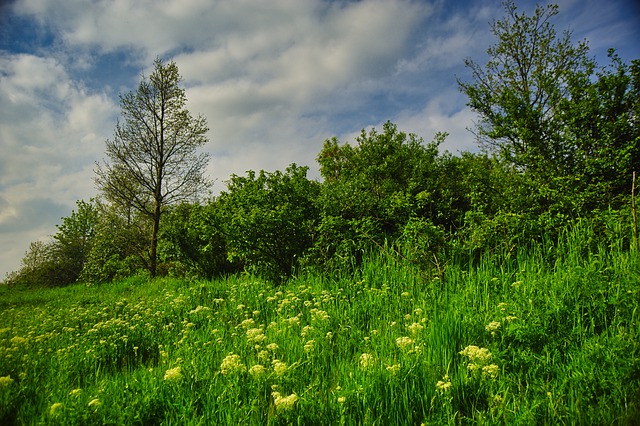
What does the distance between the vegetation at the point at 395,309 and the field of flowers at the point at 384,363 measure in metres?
0.02

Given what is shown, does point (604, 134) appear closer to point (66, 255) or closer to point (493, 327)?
point (493, 327)

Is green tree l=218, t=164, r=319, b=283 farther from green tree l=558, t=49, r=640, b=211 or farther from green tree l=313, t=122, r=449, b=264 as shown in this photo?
green tree l=558, t=49, r=640, b=211

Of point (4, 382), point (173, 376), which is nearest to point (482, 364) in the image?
point (173, 376)

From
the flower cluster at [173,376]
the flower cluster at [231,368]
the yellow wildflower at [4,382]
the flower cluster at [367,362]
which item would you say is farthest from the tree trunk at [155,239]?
the flower cluster at [367,362]

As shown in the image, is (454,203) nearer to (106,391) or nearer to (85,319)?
(106,391)

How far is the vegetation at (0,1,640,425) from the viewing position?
2609mm

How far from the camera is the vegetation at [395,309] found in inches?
103

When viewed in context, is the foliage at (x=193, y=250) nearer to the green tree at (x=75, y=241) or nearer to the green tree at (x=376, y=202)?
the green tree at (x=376, y=202)

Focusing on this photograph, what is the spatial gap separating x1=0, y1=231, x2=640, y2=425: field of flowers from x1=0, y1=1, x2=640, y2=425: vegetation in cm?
2

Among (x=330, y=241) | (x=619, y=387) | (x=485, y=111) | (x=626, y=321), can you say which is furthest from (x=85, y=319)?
(x=485, y=111)

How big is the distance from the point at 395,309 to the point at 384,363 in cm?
169

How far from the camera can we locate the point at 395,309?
466 centimetres

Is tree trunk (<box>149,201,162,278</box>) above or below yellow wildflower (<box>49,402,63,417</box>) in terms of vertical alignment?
above

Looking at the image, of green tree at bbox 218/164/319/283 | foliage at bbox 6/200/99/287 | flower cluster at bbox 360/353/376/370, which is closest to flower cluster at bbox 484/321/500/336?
flower cluster at bbox 360/353/376/370
